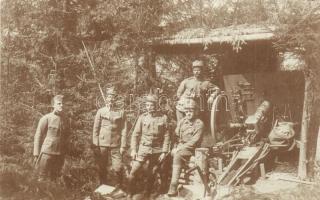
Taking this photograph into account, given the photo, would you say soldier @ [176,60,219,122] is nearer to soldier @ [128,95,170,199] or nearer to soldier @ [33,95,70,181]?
soldier @ [128,95,170,199]

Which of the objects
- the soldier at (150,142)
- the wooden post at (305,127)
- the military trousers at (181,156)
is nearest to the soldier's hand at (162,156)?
the soldier at (150,142)

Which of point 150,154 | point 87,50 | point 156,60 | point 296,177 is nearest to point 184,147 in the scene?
point 150,154

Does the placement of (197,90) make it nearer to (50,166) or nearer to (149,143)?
(149,143)

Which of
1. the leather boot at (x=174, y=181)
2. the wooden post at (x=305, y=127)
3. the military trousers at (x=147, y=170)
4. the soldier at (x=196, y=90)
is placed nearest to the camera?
the leather boot at (x=174, y=181)

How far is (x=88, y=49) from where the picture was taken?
10031mm

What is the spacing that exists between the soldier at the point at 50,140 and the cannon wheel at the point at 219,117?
10.1 feet

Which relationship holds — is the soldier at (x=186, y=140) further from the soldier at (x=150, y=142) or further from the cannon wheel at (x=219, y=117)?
the cannon wheel at (x=219, y=117)

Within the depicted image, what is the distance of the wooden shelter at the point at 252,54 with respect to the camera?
920cm

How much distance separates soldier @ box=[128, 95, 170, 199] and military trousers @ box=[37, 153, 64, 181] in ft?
4.37

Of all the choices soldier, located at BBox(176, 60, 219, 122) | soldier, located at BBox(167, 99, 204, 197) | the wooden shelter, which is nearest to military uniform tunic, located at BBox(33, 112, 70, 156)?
soldier, located at BBox(167, 99, 204, 197)

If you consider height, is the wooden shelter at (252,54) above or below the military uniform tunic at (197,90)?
Result: above

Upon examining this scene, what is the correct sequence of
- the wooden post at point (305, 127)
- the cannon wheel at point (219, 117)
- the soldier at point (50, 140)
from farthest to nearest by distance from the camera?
the cannon wheel at point (219, 117)
the wooden post at point (305, 127)
the soldier at point (50, 140)

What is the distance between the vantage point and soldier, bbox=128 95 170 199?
764cm

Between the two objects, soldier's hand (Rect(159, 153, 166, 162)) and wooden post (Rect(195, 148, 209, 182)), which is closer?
wooden post (Rect(195, 148, 209, 182))
